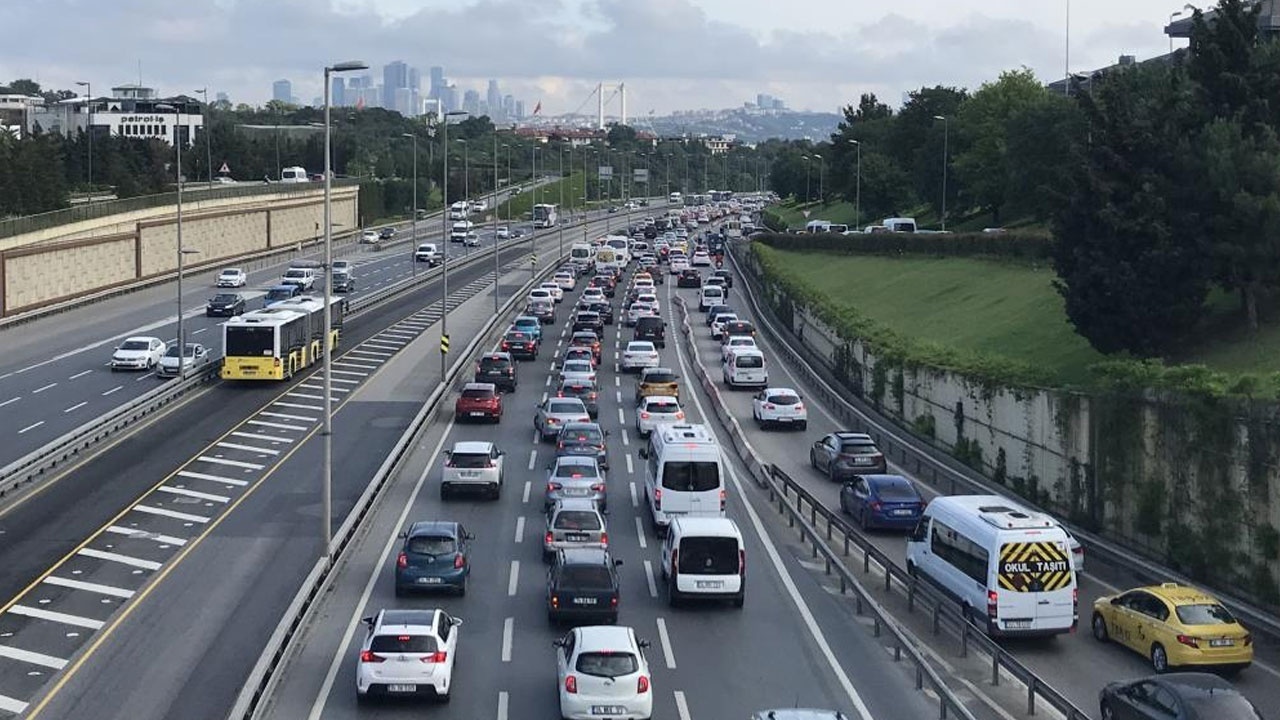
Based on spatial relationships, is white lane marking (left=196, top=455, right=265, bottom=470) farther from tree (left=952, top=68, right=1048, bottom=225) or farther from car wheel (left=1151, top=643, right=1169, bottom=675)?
tree (left=952, top=68, right=1048, bottom=225)

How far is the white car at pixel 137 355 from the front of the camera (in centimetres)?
6134

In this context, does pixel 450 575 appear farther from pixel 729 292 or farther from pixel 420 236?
pixel 420 236

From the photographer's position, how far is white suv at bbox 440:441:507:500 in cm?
3934

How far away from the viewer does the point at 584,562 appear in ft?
93.7

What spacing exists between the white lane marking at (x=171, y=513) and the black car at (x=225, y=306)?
147 ft

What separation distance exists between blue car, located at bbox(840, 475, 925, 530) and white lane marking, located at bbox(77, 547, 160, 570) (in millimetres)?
16242

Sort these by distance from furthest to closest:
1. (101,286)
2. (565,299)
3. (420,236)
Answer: (420,236)
(565,299)
(101,286)

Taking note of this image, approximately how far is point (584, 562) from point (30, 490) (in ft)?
58.2

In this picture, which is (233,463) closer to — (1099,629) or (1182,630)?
(1099,629)

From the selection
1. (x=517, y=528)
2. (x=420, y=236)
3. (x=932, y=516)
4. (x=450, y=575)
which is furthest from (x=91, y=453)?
(x=420, y=236)

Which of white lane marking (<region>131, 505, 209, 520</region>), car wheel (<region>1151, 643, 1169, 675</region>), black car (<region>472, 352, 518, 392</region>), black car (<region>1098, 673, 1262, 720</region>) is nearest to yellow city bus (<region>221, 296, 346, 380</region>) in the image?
black car (<region>472, 352, 518, 392</region>)

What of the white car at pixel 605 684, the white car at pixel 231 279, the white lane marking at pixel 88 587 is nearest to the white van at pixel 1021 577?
the white car at pixel 605 684

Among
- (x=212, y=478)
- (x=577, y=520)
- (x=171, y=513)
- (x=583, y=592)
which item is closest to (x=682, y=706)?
(x=583, y=592)

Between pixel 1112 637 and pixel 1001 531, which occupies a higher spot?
pixel 1001 531
